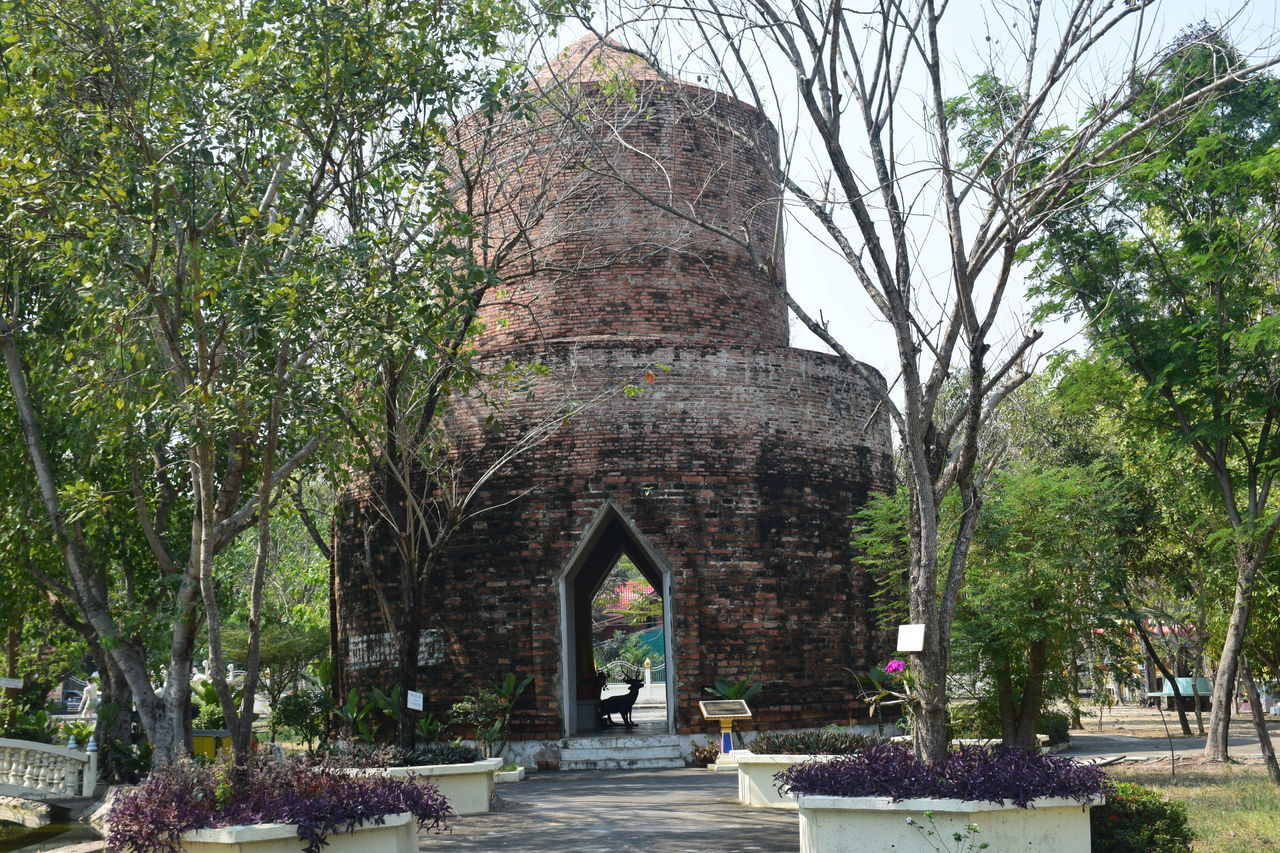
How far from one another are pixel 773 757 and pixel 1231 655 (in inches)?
254

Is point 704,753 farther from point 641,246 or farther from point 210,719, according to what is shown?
point 210,719

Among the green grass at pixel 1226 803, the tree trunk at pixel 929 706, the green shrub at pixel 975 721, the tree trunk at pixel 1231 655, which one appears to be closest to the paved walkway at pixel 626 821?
the tree trunk at pixel 929 706

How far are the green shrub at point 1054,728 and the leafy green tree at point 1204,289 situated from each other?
2560 millimetres

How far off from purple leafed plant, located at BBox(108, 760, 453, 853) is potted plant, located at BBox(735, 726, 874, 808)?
11.3ft

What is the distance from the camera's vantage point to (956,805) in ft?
22.2

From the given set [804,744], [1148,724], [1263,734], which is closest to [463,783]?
[804,744]

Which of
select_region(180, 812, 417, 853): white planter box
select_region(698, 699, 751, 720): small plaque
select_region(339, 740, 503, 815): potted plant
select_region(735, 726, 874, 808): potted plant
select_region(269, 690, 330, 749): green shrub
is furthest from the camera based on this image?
select_region(269, 690, 330, 749): green shrub

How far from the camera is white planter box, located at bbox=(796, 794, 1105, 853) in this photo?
22.3ft

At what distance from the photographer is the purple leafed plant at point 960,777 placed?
6859 millimetres

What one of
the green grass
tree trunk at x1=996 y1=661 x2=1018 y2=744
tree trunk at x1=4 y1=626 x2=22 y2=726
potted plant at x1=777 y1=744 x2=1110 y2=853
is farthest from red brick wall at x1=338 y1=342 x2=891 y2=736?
tree trunk at x1=4 y1=626 x2=22 y2=726

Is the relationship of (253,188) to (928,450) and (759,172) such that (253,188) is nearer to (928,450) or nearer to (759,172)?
(928,450)

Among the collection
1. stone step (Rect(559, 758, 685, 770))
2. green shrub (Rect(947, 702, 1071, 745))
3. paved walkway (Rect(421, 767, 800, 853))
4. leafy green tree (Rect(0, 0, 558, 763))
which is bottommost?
paved walkway (Rect(421, 767, 800, 853))

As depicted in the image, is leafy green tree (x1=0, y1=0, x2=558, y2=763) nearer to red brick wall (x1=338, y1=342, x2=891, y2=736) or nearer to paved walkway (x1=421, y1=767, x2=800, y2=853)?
paved walkway (x1=421, y1=767, x2=800, y2=853)

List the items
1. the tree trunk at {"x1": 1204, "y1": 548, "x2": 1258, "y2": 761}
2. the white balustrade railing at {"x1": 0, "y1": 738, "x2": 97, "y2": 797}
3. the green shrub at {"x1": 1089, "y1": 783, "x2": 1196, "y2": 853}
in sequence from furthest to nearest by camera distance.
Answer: the white balustrade railing at {"x1": 0, "y1": 738, "x2": 97, "y2": 797}, the tree trunk at {"x1": 1204, "y1": 548, "x2": 1258, "y2": 761}, the green shrub at {"x1": 1089, "y1": 783, "x2": 1196, "y2": 853}
